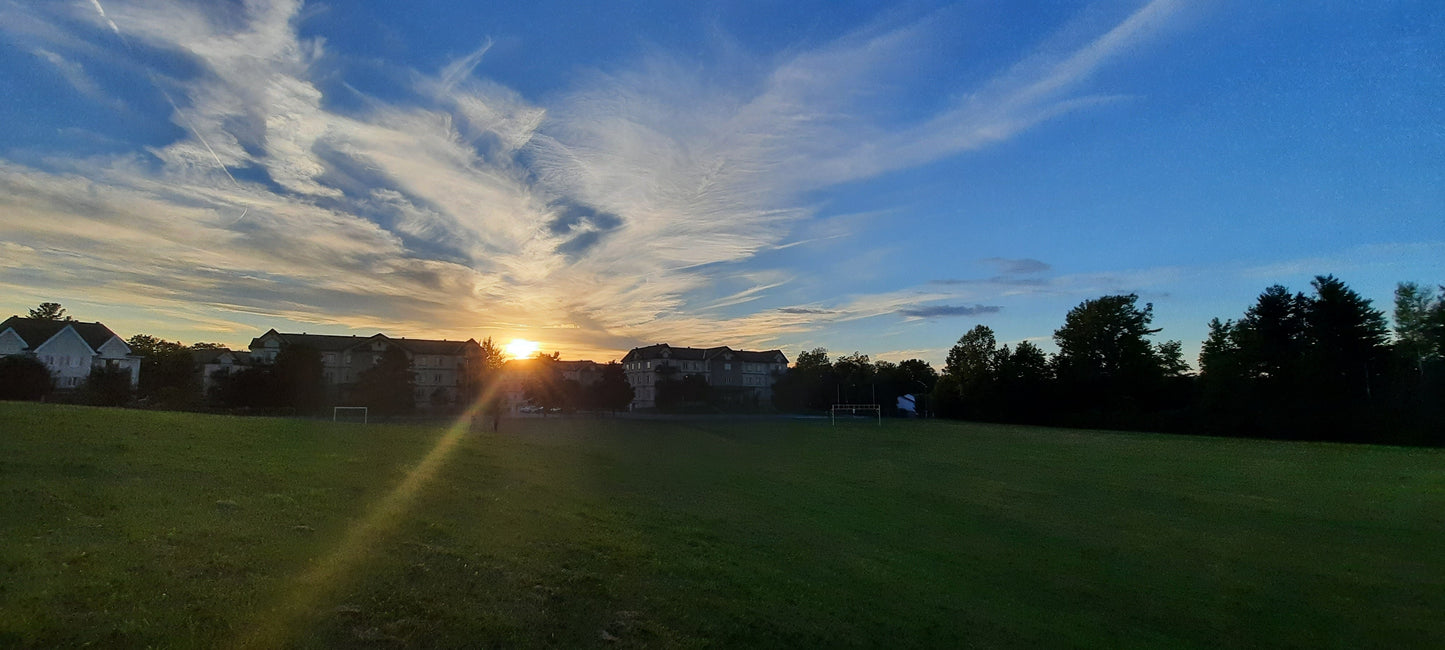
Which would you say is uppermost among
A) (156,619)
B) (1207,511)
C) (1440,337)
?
(1440,337)

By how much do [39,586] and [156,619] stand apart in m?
1.39

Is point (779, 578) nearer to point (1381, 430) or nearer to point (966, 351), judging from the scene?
point (1381, 430)

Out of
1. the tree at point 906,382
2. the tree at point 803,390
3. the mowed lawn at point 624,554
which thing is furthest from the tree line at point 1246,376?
the mowed lawn at point 624,554

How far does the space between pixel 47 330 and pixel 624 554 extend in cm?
8519

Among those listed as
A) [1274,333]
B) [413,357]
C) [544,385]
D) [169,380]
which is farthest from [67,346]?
[1274,333]

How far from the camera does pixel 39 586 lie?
261 inches

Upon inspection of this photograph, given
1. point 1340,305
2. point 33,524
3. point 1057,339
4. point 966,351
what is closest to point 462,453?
point 33,524

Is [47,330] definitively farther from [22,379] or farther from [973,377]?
[973,377]

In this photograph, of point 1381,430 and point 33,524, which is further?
point 1381,430

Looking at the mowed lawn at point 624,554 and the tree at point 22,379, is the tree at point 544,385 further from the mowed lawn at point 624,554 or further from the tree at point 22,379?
the mowed lawn at point 624,554

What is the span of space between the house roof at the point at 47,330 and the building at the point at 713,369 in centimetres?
7022

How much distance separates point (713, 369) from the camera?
13062 centimetres

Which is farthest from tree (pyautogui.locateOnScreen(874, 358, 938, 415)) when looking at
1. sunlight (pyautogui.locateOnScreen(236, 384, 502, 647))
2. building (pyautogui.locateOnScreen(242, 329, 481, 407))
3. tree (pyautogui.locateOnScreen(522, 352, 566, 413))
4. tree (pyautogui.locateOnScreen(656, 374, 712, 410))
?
sunlight (pyautogui.locateOnScreen(236, 384, 502, 647))

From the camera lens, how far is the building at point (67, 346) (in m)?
63.4
